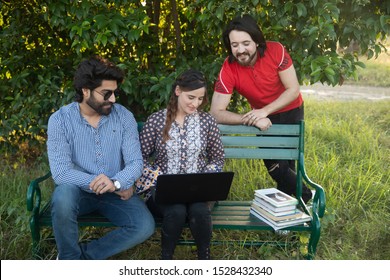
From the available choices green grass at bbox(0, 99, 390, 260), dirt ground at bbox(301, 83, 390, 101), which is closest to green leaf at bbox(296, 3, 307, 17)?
green grass at bbox(0, 99, 390, 260)

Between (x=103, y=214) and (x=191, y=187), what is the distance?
25.7 inches

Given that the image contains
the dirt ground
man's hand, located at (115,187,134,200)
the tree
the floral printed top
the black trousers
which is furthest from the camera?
the dirt ground

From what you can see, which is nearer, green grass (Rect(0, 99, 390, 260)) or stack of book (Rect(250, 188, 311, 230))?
stack of book (Rect(250, 188, 311, 230))

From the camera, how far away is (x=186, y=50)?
4.75m

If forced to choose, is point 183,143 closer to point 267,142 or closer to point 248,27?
point 267,142

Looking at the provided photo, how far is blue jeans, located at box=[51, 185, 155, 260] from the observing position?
10.7ft

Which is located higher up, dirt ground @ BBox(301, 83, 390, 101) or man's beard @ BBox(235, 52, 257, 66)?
man's beard @ BBox(235, 52, 257, 66)

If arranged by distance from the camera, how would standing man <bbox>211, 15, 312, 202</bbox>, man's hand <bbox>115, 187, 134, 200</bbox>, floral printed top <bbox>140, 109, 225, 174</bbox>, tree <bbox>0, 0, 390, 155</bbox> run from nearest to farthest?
man's hand <bbox>115, 187, 134, 200</bbox>
floral printed top <bbox>140, 109, 225, 174</bbox>
standing man <bbox>211, 15, 312, 202</bbox>
tree <bbox>0, 0, 390, 155</bbox>

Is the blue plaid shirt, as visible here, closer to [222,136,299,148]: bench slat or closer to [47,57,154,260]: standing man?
[47,57,154,260]: standing man

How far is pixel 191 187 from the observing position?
3332 mm

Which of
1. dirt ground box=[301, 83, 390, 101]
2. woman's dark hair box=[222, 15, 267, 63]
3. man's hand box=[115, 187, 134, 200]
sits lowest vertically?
dirt ground box=[301, 83, 390, 101]

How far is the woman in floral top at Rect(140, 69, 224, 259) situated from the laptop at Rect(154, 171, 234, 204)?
6 cm

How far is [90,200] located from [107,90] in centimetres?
73
